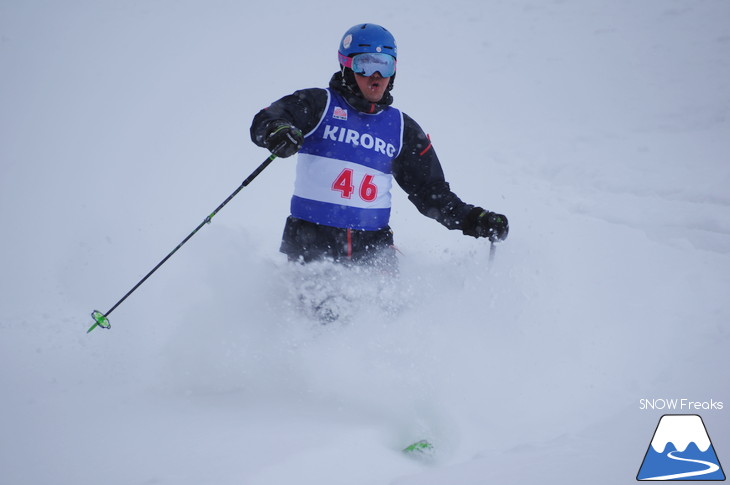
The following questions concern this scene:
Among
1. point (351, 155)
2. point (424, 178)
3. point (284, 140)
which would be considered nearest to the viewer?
point (284, 140)

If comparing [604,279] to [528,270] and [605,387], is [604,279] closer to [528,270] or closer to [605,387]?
[528,270]

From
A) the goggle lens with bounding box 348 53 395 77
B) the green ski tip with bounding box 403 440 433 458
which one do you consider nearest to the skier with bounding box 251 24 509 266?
the goggle lens with bounding box 348 53 395 77

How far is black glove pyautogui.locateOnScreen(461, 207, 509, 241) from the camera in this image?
3754 mm

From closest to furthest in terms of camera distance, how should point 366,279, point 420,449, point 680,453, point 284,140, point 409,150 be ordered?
point 680,453, point 420,449, point 284,140, point 366,279, point 409,150

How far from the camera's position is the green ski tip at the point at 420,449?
2.78 metres

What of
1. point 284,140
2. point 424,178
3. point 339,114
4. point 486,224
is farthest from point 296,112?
point 486,224

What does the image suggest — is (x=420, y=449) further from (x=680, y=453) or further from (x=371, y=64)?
(x=371, y=64)

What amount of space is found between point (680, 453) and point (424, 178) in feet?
7.44

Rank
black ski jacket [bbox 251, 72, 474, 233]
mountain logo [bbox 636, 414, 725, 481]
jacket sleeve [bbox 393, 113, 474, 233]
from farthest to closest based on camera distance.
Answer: jacket sleeve [bbox 393, 113, 474, 233]
black ski jacket [bbox 251, 72, 474, 233]
mountain logo [bbox 636, 414, 725, 481]

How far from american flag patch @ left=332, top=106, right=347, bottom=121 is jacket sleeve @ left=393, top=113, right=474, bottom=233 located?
48 cm

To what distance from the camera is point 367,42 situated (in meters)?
3.56

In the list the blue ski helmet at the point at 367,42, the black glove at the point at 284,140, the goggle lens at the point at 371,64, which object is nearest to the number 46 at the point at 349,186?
the black glove at the point at 284,140

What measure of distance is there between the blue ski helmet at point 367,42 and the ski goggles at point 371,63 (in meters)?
0.03

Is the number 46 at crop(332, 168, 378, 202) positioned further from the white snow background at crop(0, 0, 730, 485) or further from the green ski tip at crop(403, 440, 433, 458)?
the green ski tip at crop(403, 440, 433, 458)
